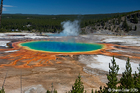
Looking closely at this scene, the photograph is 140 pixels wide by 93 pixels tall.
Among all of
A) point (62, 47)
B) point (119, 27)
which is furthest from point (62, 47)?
point (119, 27)

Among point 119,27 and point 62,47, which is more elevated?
point 119,27

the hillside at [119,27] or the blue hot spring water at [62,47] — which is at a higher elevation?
the hillside at [119,27]

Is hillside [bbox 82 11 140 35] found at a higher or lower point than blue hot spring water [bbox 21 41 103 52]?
higher

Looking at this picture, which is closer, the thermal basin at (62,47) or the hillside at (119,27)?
the thermal basin at (62,47)

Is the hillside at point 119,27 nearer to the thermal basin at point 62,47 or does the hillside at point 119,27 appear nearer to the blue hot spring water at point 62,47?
the blue hot spring water at point 62,47

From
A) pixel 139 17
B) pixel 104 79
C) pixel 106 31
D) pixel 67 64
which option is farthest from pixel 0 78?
pixel 139 17

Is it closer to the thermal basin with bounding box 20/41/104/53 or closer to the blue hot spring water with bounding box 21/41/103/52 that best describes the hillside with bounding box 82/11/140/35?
the blue hot spring water with bounding box 21/41/103/52

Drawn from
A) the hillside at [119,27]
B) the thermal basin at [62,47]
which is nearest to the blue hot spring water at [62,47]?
the thermal basin at [62,47]

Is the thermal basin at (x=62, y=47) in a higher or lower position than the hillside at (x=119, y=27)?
lower

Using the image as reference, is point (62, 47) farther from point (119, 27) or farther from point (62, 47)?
point (119, 27)

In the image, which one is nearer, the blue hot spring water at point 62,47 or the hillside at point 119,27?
the blue hot spring water at point 62,47

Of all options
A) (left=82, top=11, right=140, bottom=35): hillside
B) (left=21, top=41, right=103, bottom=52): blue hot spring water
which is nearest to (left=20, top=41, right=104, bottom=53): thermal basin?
(left=21, top=41, right=103, bottom=52): blue hot spring water
